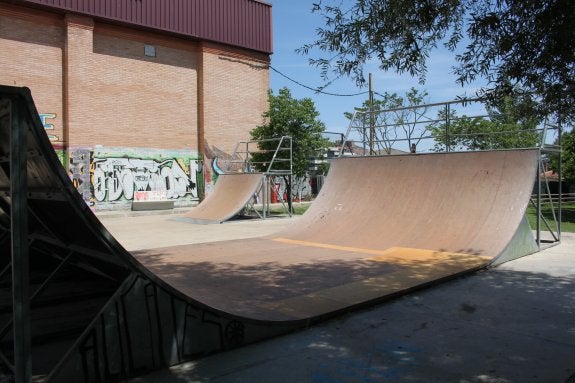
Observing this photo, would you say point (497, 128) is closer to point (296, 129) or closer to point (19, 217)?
point (296, 129)

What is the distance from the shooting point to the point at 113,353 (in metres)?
3.48

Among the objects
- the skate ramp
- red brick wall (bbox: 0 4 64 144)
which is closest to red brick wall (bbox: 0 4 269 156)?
red brick wall (bbox: 0 4 64 144)

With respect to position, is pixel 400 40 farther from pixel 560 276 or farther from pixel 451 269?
pixel 560 276

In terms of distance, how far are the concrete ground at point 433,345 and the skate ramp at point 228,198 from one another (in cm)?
1057

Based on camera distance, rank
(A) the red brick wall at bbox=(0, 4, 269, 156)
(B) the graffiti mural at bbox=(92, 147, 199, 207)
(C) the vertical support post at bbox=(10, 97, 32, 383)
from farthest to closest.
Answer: (B) the graffiti mural at bbox=(92, 147, 199, 207)
(A) the red brick wall at bbox=(0, 4, 269, 156)
(C) the vertical support post at bbox=(10, 97, 32, 383)

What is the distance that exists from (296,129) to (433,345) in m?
16.4

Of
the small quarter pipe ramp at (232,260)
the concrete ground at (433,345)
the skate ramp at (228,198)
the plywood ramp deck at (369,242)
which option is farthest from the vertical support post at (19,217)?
the skate ramp at (228,198)

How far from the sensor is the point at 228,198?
1758cm

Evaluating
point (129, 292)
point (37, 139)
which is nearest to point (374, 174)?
point (129, 292)

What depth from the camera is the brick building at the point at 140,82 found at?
1977 centimetres

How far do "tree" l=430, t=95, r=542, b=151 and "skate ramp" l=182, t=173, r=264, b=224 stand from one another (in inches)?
251

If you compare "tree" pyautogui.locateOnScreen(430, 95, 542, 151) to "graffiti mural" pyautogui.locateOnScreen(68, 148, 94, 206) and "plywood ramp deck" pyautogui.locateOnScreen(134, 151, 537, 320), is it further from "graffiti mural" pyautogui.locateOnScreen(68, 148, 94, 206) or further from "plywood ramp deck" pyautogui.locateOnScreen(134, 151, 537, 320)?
"graffiti mural" pyautogui.locateOnScreen(68, 148, 94, 206)

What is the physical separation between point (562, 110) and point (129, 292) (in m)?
4.07

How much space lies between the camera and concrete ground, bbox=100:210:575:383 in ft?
11.9
